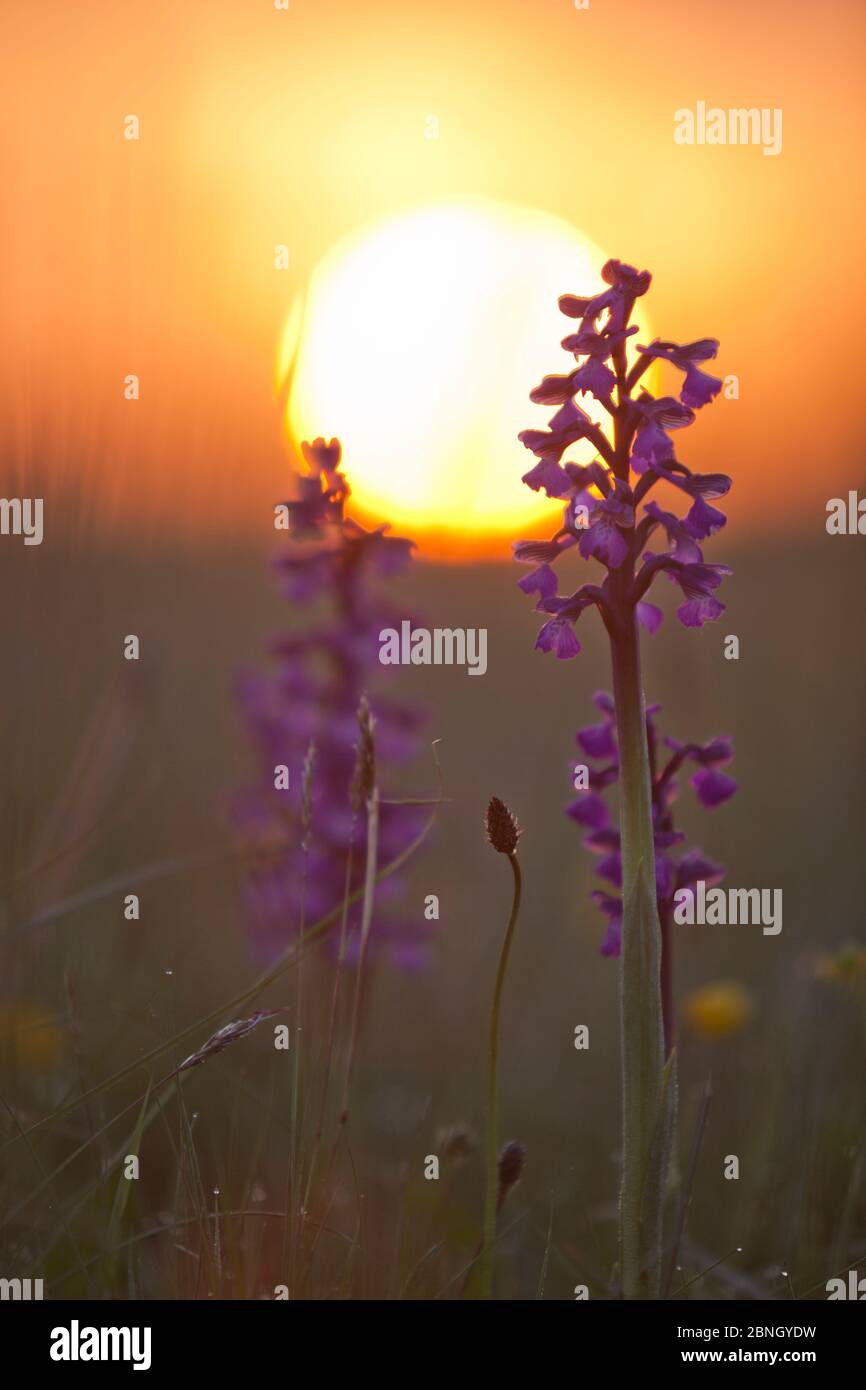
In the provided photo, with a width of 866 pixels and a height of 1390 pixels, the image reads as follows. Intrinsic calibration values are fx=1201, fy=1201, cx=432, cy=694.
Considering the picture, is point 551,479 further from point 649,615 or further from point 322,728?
point 322,728

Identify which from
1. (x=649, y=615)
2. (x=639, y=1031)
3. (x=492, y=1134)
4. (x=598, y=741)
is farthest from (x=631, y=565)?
(x=492, y=1134)

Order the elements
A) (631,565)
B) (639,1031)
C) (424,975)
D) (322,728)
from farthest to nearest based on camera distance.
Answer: (424,975) < (322,728) < (631,565) < (639,1031)

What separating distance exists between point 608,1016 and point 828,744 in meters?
3.38

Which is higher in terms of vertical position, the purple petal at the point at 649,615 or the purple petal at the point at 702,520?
the purple petal at the point at 702,520

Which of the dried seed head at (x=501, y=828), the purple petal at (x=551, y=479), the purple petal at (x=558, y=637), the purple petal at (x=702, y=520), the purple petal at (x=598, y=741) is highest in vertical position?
the purple petal at (x=551, y=479)

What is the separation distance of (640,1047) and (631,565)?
90 centimetres

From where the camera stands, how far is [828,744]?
7.78 metres

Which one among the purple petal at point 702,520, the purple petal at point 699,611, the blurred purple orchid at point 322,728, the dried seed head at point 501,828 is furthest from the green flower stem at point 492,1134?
the blurred purple orchid at point 322,728

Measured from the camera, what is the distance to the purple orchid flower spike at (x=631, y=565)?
2.18 meters

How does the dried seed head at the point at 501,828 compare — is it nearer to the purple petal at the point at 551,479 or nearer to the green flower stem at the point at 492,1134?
the green flower stem at the point at 492,1134

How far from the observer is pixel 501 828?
7.23ft

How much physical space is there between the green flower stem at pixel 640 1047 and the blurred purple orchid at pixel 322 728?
1590mm

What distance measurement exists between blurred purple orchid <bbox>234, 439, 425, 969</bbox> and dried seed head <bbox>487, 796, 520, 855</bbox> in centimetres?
154
